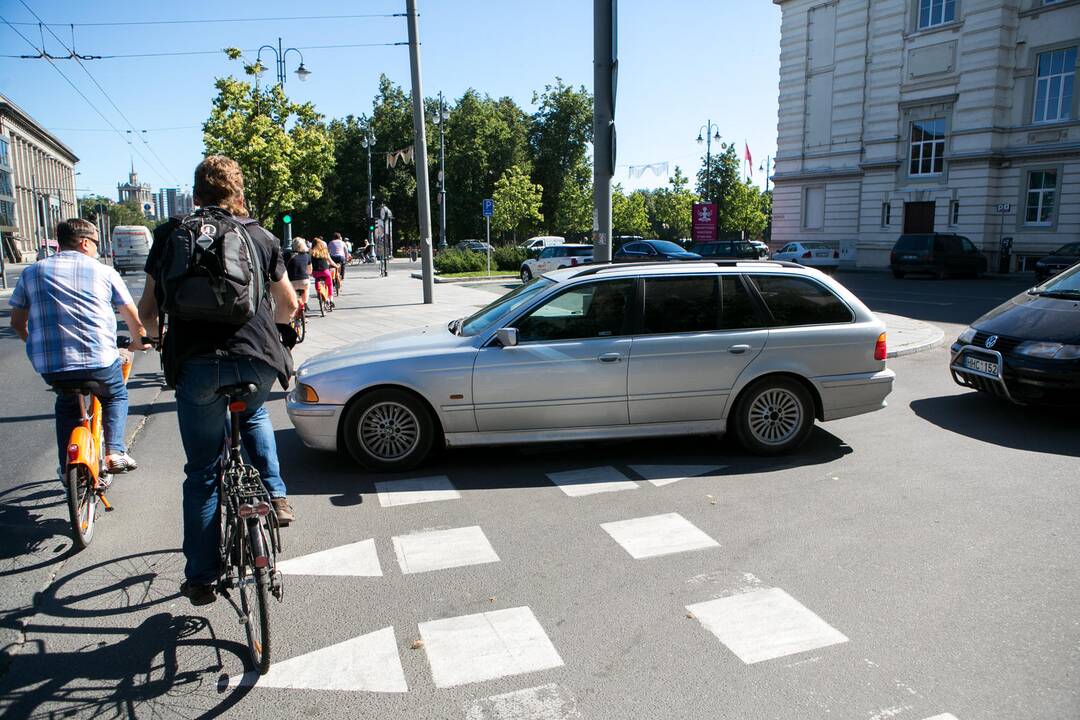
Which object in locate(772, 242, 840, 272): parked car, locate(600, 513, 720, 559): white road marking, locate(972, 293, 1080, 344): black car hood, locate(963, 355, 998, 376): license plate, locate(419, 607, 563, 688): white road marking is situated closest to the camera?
locate(419, 607, 563, 688): white road marking

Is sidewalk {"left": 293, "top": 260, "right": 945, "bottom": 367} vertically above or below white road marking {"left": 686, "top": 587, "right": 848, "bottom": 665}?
above

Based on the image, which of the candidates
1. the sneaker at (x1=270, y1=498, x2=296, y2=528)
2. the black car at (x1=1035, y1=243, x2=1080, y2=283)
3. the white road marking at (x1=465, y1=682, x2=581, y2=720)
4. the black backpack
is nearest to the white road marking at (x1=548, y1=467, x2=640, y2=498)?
the sneaker at (x1=270, y1=498, x2=296, y2=528)

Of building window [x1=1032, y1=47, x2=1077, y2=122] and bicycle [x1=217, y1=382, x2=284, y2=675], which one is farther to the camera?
building window [x1=1032, y1=47, x2=1077, y2=122]

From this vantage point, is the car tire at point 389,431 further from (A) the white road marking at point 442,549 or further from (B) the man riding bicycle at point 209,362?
(B) the man riding bicycle at point 209,362

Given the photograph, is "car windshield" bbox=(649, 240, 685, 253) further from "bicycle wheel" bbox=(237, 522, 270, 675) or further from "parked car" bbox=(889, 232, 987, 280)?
"bicycle wheel" bbox=(237, 522, 270, 675)

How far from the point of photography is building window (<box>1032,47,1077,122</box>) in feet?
100

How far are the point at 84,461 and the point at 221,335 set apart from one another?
1879 millimetres

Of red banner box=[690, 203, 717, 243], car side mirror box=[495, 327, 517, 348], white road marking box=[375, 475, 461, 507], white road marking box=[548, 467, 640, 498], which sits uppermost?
red banner box=[690, 203, 717, 243]

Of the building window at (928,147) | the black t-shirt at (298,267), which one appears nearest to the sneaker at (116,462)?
the black t-shirt at (298,267)

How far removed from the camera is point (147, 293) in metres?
3.58

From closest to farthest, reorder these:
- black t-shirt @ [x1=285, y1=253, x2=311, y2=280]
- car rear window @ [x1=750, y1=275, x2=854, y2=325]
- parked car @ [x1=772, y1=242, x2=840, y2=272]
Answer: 1. car rear window @ [x1=750, y1=275, x2=854, y2=325]
2. black t-shirt @ [x1=285, y1=253, x2=311, y2=280]
3. parked car @ [x1=772, y1=242, x2=840, y2=272]

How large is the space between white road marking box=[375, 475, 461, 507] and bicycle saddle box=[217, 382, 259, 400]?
81.4 inches

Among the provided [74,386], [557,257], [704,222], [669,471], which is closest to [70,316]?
[74,386]

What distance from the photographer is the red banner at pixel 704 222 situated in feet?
116
